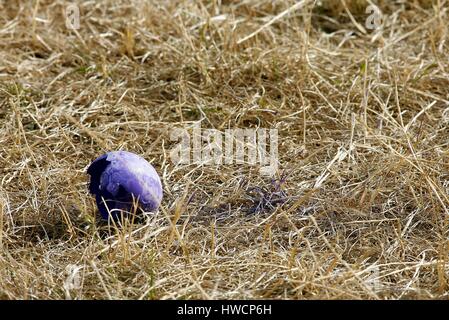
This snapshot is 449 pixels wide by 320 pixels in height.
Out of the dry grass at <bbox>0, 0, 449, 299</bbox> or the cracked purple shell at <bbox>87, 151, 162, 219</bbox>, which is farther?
the cracked purple shell at <bbox>87, 151, 162, 219</bbox>

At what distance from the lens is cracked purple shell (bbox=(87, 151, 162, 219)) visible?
111 inches

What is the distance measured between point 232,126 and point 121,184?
90 centimetres

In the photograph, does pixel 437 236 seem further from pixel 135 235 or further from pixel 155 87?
pixel 155 87

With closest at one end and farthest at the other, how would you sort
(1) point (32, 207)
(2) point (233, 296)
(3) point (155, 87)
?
(2) point (233, 296), (1) point (32, 207), (3) point (155, 87)

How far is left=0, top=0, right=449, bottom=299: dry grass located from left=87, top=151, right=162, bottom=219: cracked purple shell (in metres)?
0.08

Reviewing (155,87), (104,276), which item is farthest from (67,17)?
(104,276)

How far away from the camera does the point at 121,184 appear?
110 inches

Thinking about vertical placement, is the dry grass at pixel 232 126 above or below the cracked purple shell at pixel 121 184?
below

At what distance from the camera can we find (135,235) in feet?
9.43

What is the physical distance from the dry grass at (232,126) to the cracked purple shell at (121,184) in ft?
0.27

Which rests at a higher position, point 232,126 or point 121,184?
point 121,184

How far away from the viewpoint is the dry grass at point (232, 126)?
2697mm

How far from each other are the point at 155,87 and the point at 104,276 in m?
1.36

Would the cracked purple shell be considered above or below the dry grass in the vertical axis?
above
